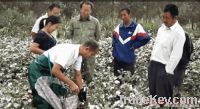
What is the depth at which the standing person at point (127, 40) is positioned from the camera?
25.6 ft

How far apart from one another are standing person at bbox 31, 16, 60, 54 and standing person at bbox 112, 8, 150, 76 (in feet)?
5.31

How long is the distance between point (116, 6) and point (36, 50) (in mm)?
19061

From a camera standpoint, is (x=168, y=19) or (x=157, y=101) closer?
(x=168, y=19)

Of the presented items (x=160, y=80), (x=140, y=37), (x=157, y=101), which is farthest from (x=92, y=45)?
(x=140, y=37)

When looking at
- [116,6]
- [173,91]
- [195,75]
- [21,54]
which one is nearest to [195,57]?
[195,75]

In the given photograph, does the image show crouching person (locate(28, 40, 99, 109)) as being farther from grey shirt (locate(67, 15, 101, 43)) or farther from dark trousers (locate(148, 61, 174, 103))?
grey shirt (locate(67, 15, 101, 43))

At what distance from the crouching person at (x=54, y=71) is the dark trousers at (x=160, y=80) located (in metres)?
1.19

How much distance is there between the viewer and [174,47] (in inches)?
244

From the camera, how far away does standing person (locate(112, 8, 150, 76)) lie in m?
7.81

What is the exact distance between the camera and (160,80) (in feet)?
21.3

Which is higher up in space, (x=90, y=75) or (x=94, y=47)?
(x=94, y=47)

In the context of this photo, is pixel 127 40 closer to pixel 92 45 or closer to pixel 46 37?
pixel 46 37

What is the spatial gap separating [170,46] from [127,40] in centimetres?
164

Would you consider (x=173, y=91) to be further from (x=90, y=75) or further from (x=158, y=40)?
(x=90, y=75)
